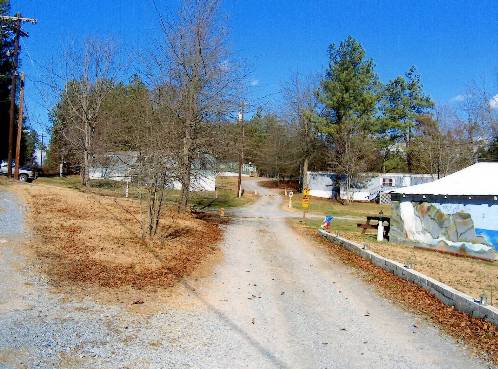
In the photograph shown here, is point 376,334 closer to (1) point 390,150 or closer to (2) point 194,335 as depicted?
(2) point 194,335

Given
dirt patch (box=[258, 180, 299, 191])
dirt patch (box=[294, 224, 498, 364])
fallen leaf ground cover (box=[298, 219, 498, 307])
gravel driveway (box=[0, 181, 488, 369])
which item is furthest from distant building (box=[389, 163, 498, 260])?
dirt patch (box=[258, 180, 299, 191])

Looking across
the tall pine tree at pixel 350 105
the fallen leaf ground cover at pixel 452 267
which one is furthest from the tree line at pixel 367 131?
the fallen leaf ground cover at pixel 452 267

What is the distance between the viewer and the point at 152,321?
6.63 meters

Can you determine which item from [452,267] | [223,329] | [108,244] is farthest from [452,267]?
[108,244]

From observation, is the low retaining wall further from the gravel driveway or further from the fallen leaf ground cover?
the gravel driveway

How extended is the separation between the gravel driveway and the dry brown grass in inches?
91.7

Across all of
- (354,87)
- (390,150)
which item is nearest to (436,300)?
(354,87)

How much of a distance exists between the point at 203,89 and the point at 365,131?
2636 cm

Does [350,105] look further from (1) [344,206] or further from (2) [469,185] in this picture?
(2) [469,185]

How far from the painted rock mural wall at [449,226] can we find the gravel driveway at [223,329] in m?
7.82

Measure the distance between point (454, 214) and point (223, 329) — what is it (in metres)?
12.5

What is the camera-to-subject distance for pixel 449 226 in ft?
54.2

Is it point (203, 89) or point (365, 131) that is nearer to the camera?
point (203, 89)

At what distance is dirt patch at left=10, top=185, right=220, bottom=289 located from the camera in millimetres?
9023
